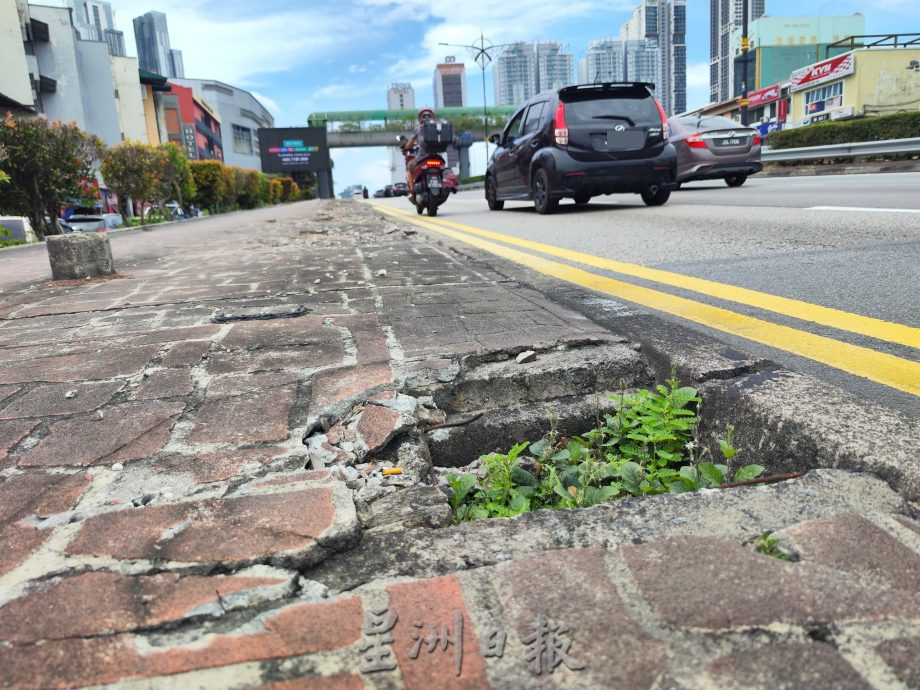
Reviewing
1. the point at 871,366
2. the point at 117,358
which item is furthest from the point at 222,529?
the point at 871,366

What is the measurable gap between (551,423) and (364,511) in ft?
2.32

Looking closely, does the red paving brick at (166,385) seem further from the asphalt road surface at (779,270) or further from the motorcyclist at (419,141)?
the motorcyclist at (419,141)

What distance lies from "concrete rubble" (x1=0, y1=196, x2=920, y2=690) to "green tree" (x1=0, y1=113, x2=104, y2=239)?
43.3 ft

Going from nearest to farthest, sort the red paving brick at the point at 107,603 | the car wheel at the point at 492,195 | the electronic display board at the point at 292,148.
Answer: the red paving brick at the point at 107,603, the car wheel at the point at 492,195, the electronic display board at the point at 292,148

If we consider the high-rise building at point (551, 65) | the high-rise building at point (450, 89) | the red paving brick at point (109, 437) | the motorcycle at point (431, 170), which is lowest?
the red paving brick at point (109, 437)

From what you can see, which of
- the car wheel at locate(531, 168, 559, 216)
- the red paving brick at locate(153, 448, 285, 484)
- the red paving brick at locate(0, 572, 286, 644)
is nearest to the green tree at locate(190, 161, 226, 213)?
the car wheel at locate(531, 168, 559, 216)

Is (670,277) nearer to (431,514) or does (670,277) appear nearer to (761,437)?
(761,437)

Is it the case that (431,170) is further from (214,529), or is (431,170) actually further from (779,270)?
(214,529)

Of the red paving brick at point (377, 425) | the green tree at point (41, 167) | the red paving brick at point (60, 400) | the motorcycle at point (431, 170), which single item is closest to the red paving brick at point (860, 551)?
the red paving brick at point (377, 425)

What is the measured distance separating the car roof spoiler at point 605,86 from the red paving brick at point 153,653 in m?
9.25

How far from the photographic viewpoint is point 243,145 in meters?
84.9

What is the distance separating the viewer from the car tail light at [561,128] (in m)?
9.32

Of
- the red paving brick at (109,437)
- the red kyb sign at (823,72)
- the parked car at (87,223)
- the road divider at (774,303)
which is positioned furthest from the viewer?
the red kyb sign at (823,72)

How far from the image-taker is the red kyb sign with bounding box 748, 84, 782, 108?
2112 inches
